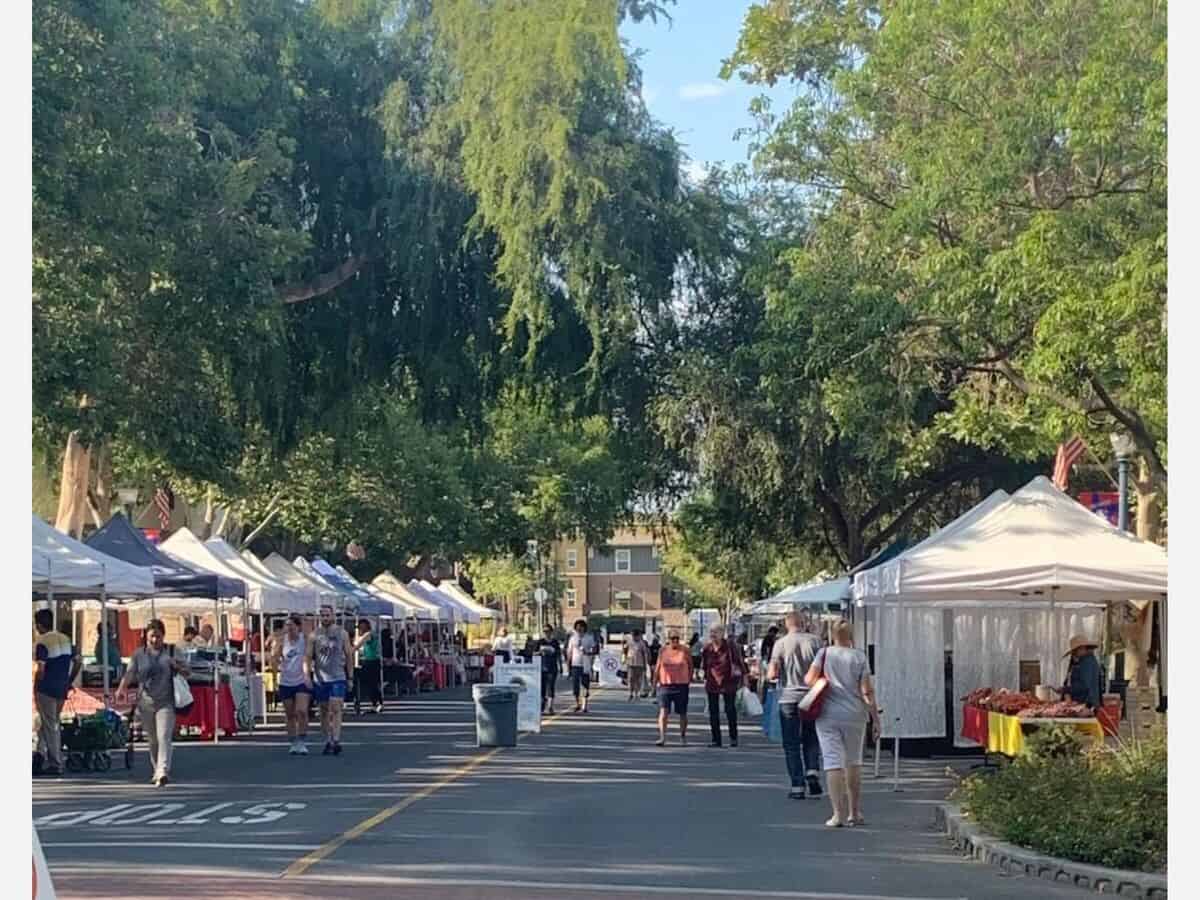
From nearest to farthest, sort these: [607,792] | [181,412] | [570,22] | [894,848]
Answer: [894,848]
[607,792]
[181,412]
[570,22]

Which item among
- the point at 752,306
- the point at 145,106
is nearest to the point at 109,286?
the point at 145,106

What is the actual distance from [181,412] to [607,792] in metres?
11.6

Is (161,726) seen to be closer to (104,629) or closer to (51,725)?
(51,725)

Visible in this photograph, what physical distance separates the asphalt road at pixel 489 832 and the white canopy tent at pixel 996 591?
1.27m

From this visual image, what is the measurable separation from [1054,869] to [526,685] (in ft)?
53.3

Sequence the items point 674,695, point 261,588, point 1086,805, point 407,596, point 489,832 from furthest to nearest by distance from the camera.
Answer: point 407,596
point 261,588
point 674,695
point 489,832
point 1086,805

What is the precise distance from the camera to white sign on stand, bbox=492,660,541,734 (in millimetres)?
28312

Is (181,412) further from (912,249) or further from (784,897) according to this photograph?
(784,897)

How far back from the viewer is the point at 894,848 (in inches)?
567

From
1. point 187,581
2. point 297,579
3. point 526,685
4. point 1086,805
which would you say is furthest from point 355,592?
point 1086,805

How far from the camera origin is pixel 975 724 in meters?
22.7

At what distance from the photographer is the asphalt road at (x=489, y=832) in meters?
11.9

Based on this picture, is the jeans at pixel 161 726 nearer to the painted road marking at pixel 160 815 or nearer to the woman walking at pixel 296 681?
the painted road marking at pixel 160 815

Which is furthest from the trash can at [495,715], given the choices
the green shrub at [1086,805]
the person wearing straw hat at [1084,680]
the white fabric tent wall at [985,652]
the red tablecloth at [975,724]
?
the green shrub at [1086,805]
